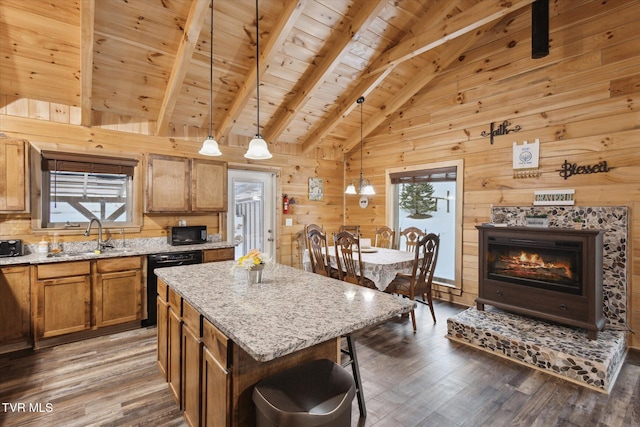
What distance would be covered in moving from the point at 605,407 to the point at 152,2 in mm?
4731

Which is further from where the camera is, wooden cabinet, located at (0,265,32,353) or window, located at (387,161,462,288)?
window, located at (387,161,462,288)

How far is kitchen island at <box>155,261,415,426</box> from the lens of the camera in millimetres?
1322

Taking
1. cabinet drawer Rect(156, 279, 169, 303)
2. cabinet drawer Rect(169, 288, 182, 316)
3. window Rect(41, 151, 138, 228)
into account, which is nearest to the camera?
cabinet drawer Rect(169, 288, 182, 316)

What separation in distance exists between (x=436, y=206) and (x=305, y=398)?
4.11 meters

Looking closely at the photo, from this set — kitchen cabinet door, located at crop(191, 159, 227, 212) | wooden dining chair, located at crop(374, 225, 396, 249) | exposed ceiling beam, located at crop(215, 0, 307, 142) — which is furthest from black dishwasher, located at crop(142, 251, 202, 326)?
wooden dining chair, located at crop(374, 225, 396, 249)

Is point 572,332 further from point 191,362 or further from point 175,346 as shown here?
point 175,346

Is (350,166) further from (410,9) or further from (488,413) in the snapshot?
(488,413)

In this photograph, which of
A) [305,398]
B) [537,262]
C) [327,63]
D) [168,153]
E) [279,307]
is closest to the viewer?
[305,398]

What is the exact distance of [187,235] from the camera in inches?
166

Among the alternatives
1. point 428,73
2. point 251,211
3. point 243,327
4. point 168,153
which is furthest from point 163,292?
point 428,73

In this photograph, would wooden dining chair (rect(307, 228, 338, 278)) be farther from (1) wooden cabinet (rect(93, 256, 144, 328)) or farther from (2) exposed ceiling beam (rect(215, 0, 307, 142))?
(1) wooden cabinet (rect(93, 256, 144, 328))

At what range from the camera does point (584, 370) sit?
2461 mm

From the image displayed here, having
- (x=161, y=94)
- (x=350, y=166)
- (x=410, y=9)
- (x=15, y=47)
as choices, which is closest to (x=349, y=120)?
(x=350, y=166)

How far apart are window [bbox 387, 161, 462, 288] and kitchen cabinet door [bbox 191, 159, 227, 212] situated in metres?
2.70
